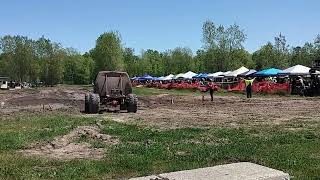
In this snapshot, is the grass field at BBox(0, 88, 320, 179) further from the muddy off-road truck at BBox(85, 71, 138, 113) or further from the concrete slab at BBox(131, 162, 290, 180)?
the muddy off-road truck at BBox(85, 71, 138, 113)

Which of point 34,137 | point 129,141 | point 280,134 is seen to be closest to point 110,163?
point 129,141

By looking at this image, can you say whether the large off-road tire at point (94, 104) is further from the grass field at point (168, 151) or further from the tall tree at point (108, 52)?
the tall tree at point (108, 52)

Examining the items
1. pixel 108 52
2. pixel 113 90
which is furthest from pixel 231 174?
pixel 108 52

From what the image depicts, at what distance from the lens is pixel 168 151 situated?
38.9 feet

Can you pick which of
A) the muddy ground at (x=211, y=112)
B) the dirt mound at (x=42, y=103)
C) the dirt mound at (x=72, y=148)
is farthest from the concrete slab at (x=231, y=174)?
the dirt mound at (x=42, y=103)

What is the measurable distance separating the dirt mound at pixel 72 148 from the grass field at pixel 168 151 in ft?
0.84

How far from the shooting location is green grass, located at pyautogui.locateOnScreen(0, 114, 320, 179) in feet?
31.9

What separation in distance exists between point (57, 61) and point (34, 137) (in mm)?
121027

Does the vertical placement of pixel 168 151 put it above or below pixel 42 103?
above

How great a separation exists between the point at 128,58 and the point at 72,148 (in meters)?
132

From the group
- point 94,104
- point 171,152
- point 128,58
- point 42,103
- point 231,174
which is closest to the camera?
point 231,174

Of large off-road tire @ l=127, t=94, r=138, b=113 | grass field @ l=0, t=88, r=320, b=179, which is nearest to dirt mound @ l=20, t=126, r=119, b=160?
grass field @ l=0, t=88, r=320, b=179

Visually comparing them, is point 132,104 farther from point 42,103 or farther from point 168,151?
point 168,151

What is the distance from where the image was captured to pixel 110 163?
34.3 ft
